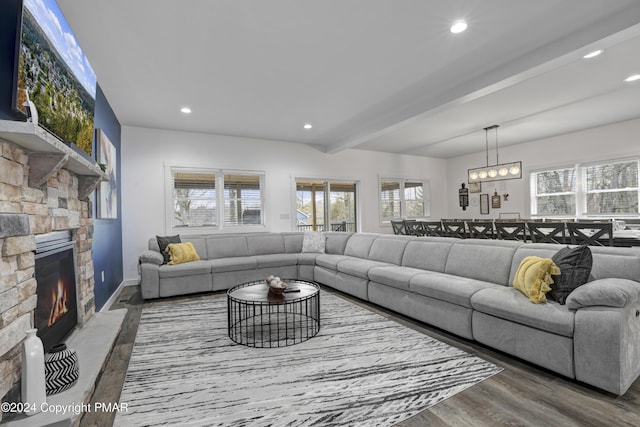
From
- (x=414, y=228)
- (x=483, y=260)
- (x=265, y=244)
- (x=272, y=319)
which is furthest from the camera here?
(x=414, y=228)

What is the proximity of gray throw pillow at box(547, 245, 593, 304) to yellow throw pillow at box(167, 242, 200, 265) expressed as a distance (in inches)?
178

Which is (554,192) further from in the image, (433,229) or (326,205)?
(326,205)

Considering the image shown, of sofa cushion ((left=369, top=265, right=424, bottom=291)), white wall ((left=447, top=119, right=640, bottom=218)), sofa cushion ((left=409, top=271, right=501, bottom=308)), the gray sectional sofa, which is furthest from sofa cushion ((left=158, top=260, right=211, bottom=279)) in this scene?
white wall ((left=447, top=119, right=640, bottom=218))

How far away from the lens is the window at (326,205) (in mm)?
7473

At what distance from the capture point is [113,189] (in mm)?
4500

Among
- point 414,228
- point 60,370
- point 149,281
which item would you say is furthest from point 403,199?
point 60,370

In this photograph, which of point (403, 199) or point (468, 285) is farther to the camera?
point (403, 199)

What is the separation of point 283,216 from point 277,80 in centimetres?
342

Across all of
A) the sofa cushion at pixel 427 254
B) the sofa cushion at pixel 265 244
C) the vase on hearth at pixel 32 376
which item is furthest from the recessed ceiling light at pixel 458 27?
the sofa cushion at pixel 265 244

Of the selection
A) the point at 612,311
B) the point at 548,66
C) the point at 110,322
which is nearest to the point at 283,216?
the point at 110,322

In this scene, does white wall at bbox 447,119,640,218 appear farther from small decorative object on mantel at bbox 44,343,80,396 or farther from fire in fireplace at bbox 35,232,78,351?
small decorative object on mantel at bbox 44,343,80,396

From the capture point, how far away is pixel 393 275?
11.7 ft

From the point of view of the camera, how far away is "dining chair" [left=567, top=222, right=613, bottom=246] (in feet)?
10.9

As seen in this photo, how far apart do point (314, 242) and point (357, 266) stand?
1.74 m
